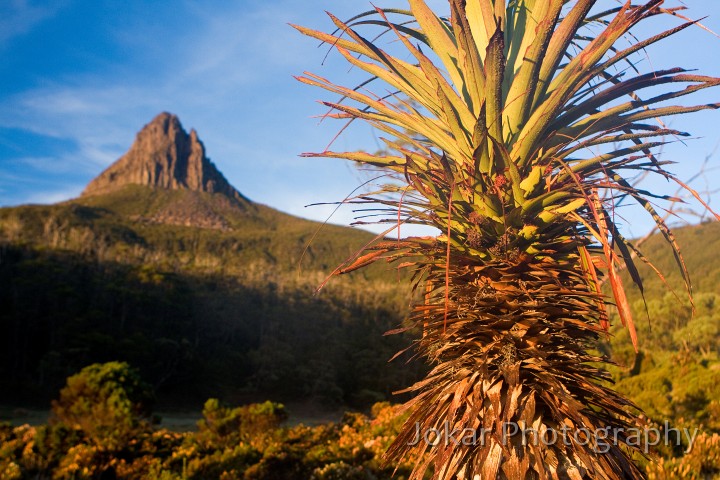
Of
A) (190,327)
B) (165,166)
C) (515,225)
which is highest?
(165,166)

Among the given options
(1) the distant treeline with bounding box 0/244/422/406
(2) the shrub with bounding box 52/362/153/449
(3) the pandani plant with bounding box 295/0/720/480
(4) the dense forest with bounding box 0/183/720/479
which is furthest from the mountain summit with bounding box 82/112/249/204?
(3) the pandani plant with bounding box 295/0/720/480

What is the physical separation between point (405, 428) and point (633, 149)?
1580 millimetres

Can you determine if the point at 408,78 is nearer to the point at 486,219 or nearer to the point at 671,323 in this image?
the point at 486,219

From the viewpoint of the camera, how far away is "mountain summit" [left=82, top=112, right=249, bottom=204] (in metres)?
125

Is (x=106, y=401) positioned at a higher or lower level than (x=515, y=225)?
lower

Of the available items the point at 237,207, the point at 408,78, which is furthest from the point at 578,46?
the point at 237,207

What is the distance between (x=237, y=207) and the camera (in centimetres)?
12588

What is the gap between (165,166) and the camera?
125 m

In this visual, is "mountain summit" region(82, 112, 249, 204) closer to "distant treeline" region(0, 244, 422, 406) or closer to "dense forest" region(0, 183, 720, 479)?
"dense forest" region(0, 183, 720, 479)

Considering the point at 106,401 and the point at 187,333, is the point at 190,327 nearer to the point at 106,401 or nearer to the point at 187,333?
the point at 187,333

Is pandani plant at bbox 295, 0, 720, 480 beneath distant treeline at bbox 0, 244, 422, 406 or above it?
above

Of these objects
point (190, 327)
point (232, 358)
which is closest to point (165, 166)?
point (190, 327)

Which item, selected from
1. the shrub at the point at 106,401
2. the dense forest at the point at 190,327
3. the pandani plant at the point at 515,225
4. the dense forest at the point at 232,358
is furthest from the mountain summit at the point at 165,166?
the pandani plant at the point at 515,225

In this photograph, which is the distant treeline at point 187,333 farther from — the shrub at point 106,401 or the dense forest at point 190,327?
the shrub at point 106,401
